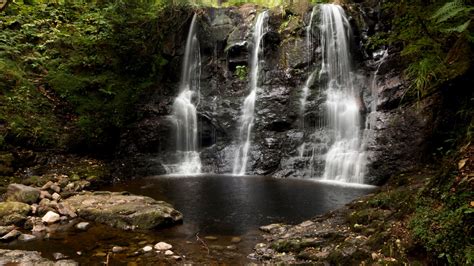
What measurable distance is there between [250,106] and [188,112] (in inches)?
94.4

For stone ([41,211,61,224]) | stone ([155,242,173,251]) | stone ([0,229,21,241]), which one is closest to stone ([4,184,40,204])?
stone ([41,211,61,224])

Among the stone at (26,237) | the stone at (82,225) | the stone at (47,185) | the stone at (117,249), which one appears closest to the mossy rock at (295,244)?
the stone at (117,249)

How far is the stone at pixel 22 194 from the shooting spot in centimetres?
752

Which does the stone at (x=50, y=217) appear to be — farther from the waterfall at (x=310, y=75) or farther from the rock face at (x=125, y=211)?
the waterfall at (x=310, y=75)

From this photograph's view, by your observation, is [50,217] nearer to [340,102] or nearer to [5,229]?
[5,229]

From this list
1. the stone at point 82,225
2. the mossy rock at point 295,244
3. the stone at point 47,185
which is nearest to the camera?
the mossy rock at point 295,244

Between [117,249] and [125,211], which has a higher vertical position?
[125,211]

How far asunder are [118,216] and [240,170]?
587 cm

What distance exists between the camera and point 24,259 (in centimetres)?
500

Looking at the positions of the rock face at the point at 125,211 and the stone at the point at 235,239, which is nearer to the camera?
the stone at the point at 235,239

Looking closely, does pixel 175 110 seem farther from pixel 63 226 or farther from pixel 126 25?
pixel 63 226

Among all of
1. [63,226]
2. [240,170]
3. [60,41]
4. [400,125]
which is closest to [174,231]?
[63,226]

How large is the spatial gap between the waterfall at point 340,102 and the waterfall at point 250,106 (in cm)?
244

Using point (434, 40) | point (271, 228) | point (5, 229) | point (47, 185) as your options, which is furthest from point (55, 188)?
point (434, 40)
